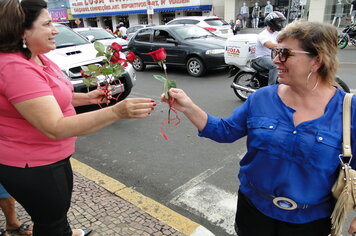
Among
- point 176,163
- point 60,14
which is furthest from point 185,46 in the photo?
point 60,14

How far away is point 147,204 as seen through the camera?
2.91 m

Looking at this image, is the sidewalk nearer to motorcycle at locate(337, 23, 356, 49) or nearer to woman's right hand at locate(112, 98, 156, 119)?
woman's right hand at locate(112, 98, 156, 119)

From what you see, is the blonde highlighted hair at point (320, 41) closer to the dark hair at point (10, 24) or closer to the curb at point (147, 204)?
the dark hair at point (10, 24)

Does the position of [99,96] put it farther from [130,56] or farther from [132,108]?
[132,108]

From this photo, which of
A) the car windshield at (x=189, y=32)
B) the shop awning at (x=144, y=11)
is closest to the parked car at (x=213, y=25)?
the car windshield at (x=189, y=32)

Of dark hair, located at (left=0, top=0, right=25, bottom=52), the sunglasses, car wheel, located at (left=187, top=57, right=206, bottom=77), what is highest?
dark hair, located at (left=0, top=0, right=25, bottom=52)

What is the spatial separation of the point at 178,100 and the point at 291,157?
67 cm

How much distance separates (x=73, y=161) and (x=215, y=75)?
5.93 meters

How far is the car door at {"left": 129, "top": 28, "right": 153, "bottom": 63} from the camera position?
32.3 ft

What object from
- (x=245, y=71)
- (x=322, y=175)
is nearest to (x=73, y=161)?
(x=322, y=175)

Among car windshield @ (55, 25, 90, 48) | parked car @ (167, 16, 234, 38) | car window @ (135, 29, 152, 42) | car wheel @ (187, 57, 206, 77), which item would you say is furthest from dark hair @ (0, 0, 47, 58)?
parked car @ (167, 16, 234, 38)

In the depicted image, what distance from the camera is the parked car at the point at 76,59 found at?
16.7ft

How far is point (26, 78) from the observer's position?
140 cm

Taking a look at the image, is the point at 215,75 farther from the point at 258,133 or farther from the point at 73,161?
the point at 258,133
